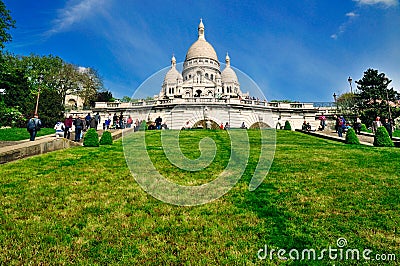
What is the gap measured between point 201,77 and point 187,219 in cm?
5793

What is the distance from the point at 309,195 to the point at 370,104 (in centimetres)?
3537

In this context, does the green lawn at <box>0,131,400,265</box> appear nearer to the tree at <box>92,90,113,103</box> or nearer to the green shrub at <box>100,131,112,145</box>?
the green shrub at <box>100,131,112,145</box>

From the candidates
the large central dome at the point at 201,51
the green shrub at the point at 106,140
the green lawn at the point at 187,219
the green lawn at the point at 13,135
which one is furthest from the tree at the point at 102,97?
the green lawn at the point at 187,219

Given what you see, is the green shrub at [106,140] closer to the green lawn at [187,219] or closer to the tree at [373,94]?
the green lawn at [187,219]

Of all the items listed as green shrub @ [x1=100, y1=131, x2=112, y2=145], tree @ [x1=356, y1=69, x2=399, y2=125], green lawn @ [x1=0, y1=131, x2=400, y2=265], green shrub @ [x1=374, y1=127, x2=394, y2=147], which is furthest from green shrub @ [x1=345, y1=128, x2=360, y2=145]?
tree @ [x1=356, y1=69, x2=399, y2=125]

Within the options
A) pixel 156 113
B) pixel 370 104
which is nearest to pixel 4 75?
pixel 156 113

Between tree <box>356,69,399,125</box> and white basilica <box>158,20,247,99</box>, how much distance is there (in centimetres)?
2925

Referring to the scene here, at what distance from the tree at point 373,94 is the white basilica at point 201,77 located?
29247 millimetres

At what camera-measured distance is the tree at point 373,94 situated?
31.7 meters

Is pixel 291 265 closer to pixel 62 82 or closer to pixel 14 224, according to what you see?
pixel 14 224

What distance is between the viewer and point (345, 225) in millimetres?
3785

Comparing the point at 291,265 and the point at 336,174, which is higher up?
the point at 336,174

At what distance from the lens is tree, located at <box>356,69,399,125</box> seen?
31.7 meters

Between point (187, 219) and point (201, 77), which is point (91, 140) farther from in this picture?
point (201, 77)
